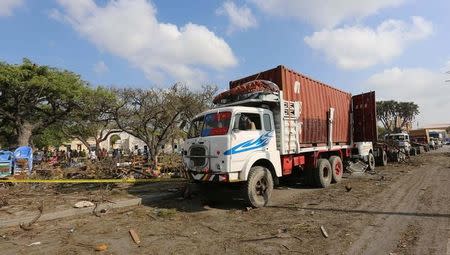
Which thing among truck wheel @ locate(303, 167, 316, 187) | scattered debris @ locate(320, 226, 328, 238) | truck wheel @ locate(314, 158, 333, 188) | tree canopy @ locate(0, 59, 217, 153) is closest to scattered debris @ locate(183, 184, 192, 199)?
truck wheel @ locate(303, 167, 316, 187)

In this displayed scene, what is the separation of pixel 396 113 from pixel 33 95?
2629 inches

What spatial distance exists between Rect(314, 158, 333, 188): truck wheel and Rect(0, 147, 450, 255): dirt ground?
6.24 feet

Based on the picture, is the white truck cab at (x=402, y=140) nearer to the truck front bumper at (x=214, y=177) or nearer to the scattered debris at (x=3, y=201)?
the truck front bumper at (x=214, y=177)

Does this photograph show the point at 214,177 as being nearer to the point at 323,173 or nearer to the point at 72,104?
the point at 323,173

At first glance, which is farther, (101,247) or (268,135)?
(268,135)

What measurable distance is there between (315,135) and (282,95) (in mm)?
2644

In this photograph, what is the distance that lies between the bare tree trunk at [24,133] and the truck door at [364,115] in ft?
67.2

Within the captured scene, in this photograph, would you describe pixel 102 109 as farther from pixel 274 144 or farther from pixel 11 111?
pixel 274 144

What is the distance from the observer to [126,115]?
3284 cm

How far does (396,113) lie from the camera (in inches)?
2918

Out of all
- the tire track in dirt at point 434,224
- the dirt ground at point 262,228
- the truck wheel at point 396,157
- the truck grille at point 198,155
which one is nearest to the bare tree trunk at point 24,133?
the dirt ground at point 262,228

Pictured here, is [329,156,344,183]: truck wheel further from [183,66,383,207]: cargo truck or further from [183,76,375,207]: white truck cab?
[183,76,375,207]: white truck cab

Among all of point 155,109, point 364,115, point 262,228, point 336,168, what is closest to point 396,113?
point 155,109

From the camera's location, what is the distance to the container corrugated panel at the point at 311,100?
1205 centimetres
